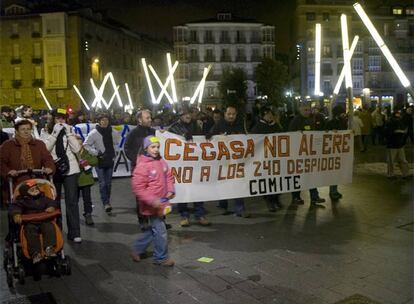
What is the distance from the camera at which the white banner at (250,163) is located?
25.9ft

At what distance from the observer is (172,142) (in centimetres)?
778

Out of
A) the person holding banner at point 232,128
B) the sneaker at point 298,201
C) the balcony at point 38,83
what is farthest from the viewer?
the balcony at point 38,83

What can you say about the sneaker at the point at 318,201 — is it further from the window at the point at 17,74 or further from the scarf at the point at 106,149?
the window at the point at 17,74

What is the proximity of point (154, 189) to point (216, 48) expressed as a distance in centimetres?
7548

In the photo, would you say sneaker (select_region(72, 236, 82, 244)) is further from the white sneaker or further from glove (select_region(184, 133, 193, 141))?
glove (select_region(184, 133, 193, 141))

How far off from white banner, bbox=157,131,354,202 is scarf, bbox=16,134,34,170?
2236 millimetres

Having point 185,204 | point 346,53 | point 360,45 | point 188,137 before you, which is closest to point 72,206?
point 185,204

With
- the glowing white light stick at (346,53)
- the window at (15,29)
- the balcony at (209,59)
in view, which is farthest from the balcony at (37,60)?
the glowing white light stick at (346,53)

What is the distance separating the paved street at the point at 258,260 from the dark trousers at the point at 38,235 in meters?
0.45

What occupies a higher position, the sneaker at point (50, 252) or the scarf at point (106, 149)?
the scarf at point (106, 149)

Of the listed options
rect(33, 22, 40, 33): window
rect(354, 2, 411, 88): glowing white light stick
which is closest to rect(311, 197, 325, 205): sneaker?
rect(354, 2, 411, 88): glowing white light stick

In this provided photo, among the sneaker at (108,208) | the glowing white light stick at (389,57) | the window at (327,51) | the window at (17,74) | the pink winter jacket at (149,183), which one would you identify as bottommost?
the sneaker at (108,208)

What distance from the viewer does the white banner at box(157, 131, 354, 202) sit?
7.88 meters

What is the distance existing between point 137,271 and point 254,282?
1.42m
